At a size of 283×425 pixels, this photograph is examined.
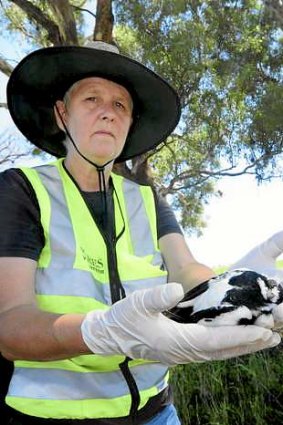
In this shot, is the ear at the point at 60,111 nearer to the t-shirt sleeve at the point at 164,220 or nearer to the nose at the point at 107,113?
the nose at the point at 107,113

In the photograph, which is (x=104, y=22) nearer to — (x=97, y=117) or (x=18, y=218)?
(x=97, y=117)

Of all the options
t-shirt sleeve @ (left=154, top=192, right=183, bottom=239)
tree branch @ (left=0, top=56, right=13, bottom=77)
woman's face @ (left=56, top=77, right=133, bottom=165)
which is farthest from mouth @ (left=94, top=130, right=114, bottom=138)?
tree branch @ (left=0, top=56, right=13, bottom=77)

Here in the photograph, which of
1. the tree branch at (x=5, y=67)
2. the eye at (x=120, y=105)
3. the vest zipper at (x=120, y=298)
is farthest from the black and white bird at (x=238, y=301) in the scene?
the tree branch at (x=5, y=67)

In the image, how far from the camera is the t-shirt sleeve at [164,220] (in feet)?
5.58

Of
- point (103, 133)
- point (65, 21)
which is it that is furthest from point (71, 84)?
point (65, 21)

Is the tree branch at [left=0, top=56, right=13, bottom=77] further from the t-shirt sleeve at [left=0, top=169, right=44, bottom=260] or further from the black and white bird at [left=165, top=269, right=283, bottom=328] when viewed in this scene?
the black and white bird at [left=165, top=269, right=283, bottom=328]

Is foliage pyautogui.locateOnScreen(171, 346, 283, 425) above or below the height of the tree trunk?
below

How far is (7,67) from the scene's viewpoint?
752cm

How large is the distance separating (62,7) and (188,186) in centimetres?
390

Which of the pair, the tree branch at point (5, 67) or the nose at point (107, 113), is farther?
the tree branch at point (5, 67)

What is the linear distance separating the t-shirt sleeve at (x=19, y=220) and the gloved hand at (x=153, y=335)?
0.86 feet

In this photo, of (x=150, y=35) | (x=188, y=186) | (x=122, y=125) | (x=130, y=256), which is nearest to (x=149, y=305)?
(x=130, y=256)

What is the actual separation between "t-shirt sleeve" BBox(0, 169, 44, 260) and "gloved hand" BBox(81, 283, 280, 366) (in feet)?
0.86

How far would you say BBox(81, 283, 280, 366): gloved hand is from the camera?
3.67ft
